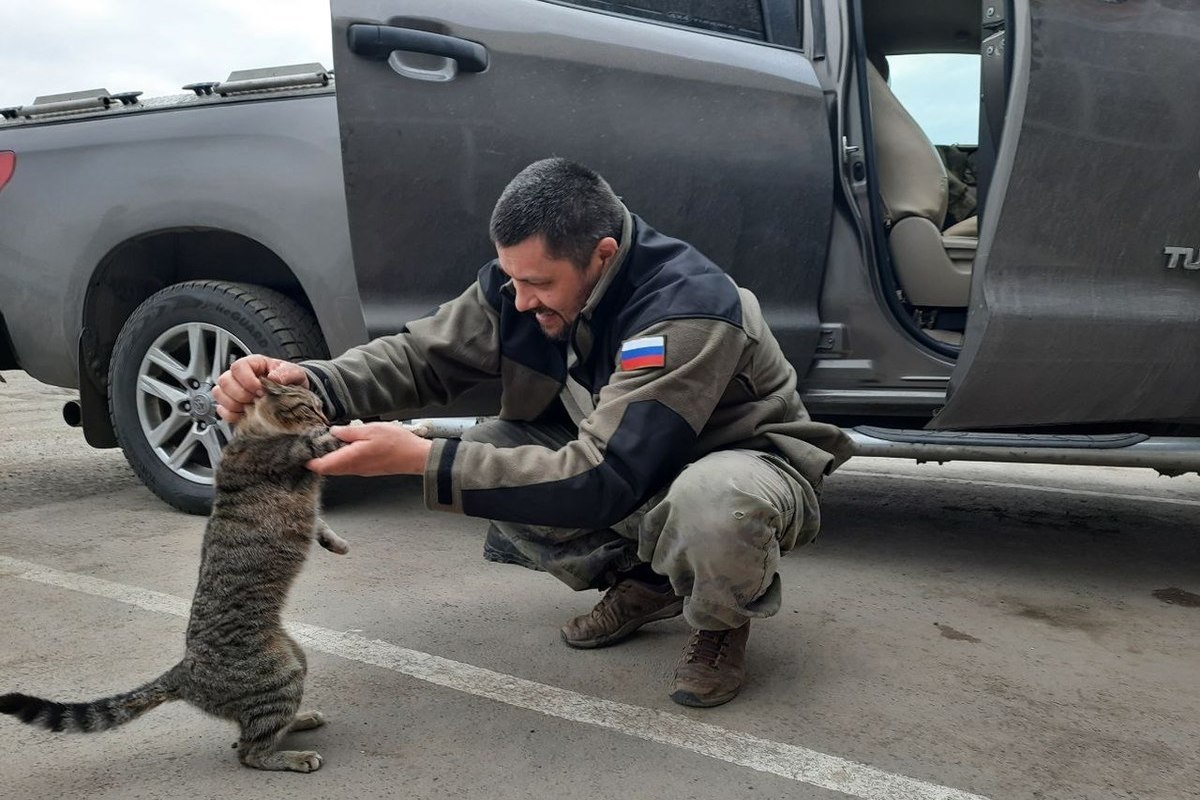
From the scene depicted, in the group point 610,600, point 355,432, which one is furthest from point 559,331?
point 610,600

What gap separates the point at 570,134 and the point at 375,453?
1452mm

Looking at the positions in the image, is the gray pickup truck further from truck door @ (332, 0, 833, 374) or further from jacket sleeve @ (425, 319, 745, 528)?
jacket sleeve @ (425, 319, 745, 528)

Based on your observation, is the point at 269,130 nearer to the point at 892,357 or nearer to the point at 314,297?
the point at 314,297

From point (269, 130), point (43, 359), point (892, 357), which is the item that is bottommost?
point (43, 359)

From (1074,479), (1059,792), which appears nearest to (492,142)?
(1059,792)

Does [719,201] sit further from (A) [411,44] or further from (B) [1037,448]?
(B) [1037,448]

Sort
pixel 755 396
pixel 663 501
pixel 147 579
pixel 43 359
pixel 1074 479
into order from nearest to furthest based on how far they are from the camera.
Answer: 1. pixel 663 501
2. pixel 755 396
3. pixel 147 579
4. pixel 43 359
5. pixel 1074 479

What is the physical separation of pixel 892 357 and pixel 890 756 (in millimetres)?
1480

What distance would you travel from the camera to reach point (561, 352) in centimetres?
233

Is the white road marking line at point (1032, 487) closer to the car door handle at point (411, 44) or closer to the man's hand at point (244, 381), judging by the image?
the car door handle at point (411, 44)

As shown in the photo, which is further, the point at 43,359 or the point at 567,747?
the point at 43,359

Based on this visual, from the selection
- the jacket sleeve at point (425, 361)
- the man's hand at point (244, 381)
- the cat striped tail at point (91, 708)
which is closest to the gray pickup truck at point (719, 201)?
the jacket sleeve at point (425, 361)

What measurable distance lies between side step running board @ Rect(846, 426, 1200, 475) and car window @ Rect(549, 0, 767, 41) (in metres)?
1.34

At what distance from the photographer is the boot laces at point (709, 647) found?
208 cm
